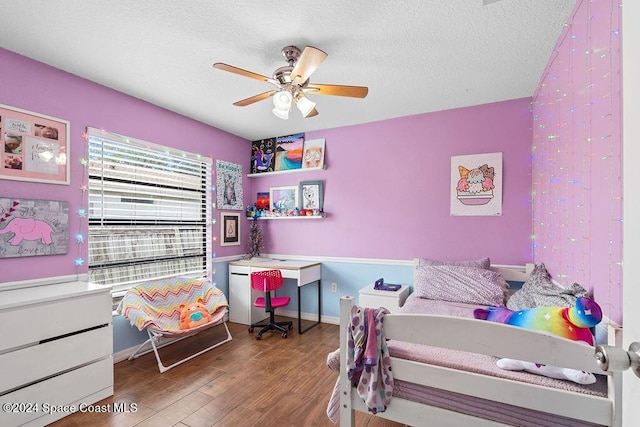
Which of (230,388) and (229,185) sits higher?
(229,185)

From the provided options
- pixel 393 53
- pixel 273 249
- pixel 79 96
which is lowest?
pixel 273 249

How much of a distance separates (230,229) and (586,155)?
360 centimetres

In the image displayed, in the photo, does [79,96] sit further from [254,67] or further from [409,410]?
[409,410]

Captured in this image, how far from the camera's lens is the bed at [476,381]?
1111mm

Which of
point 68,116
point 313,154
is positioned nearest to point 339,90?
point 313,154

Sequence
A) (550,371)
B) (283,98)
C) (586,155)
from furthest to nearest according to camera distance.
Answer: (283,98)
(586,155)
(550,371)

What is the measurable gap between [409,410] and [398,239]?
2226 millimetres

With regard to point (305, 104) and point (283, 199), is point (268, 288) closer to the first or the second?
point (283, 199)

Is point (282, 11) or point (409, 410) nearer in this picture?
point (409, 410)

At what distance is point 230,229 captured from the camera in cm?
400

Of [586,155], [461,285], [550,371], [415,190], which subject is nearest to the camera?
[550,371]

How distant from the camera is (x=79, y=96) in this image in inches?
97.6

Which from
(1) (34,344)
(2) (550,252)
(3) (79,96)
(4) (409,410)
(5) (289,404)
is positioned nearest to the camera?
(4) (409,410)

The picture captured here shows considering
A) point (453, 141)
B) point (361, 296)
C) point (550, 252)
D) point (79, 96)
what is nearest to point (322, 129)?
point (453, 141)
